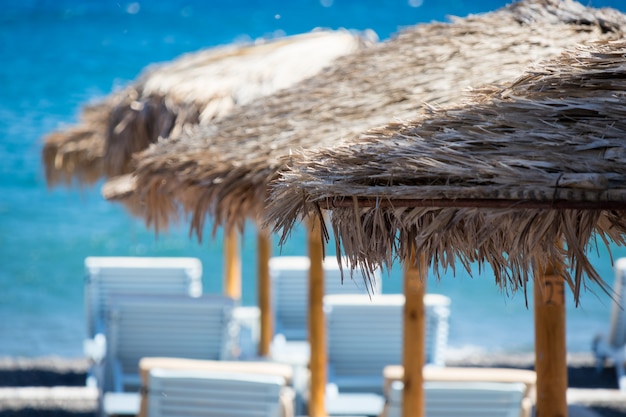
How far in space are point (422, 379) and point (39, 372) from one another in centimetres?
484

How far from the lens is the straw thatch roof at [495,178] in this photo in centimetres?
160

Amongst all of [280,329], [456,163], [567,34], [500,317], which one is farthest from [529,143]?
[500,317]

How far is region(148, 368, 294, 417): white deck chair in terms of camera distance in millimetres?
3379

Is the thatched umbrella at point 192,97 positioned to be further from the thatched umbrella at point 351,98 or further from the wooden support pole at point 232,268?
the thatched umbrella at point 351,98

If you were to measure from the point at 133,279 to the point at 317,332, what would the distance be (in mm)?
2332

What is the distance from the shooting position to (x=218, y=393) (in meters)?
3.41

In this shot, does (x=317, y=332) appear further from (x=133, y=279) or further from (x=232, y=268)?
(x=232, y=268)

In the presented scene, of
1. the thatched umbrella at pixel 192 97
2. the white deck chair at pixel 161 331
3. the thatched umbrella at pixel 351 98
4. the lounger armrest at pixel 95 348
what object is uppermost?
the thatched umbrella at pixel 192 97

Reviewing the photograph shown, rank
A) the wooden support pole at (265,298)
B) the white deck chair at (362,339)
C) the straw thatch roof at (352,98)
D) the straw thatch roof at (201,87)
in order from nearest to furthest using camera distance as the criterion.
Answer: the straw thatch roof at (352,98) < the white deck chair at (362,339) < the straw thatch roof at (201,87) < the wooden support pole at (265,298)

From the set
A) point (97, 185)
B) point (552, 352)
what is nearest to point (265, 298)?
point (552, 352)

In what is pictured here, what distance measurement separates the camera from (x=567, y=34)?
285 cm

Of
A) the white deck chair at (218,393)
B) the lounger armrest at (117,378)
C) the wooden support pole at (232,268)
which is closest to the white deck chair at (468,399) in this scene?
the white deck chair at (218,393)

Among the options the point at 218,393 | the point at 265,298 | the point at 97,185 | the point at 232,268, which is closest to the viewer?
the point at 218,393

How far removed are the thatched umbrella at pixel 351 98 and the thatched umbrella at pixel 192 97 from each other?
1.48 meters
